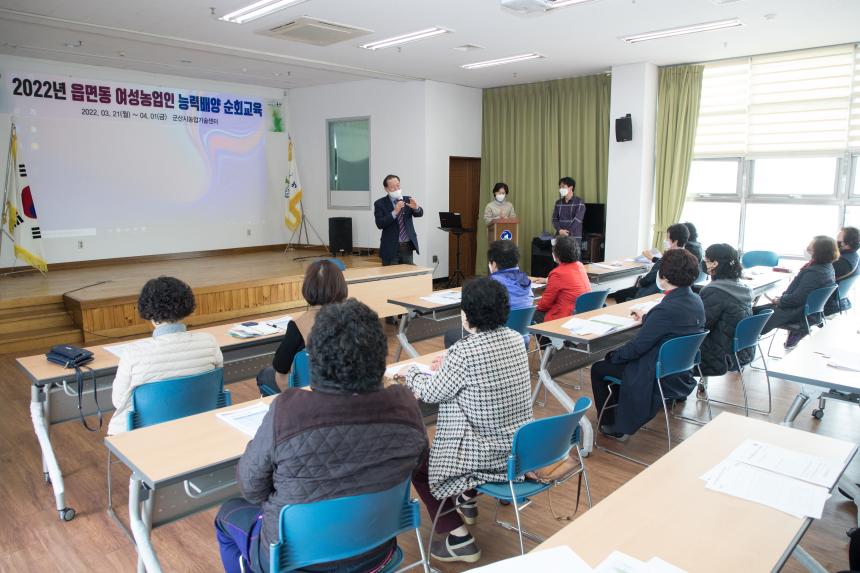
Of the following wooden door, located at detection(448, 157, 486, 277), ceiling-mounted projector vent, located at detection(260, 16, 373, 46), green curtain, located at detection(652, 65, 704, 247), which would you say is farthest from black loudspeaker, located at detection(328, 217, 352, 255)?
green curtain, located at detection(652, 65, 704, 247)

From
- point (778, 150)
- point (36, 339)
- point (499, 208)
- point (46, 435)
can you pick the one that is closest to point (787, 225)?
point (778, 150)

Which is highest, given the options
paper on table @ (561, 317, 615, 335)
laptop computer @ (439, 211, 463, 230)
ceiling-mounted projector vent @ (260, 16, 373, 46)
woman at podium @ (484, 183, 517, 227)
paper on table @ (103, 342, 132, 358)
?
ceiling-mounted projector vent @ (260, 16, 373, 46)

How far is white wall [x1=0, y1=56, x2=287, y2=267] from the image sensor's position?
8000 mm

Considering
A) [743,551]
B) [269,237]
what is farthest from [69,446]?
[269,237]

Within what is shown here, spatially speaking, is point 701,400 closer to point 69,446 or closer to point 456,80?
point 69,446

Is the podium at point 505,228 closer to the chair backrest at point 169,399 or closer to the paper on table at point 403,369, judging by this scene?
the paper on table at point 403,369

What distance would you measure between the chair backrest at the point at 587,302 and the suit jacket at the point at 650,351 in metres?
1.02

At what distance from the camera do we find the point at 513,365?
2.38 meters

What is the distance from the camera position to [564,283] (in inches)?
186

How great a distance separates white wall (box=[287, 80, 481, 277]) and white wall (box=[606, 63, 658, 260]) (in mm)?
2382

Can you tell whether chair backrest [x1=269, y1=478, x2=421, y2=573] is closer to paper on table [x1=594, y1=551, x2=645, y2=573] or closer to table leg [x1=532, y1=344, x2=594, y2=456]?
paper on table [x1=594, y1=551, x2=645, y2=573]

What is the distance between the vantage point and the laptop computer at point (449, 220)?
877 cm

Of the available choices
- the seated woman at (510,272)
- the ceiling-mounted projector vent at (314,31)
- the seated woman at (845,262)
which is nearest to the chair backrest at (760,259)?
the seated woman at (845,262)

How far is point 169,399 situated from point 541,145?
25.3ft
